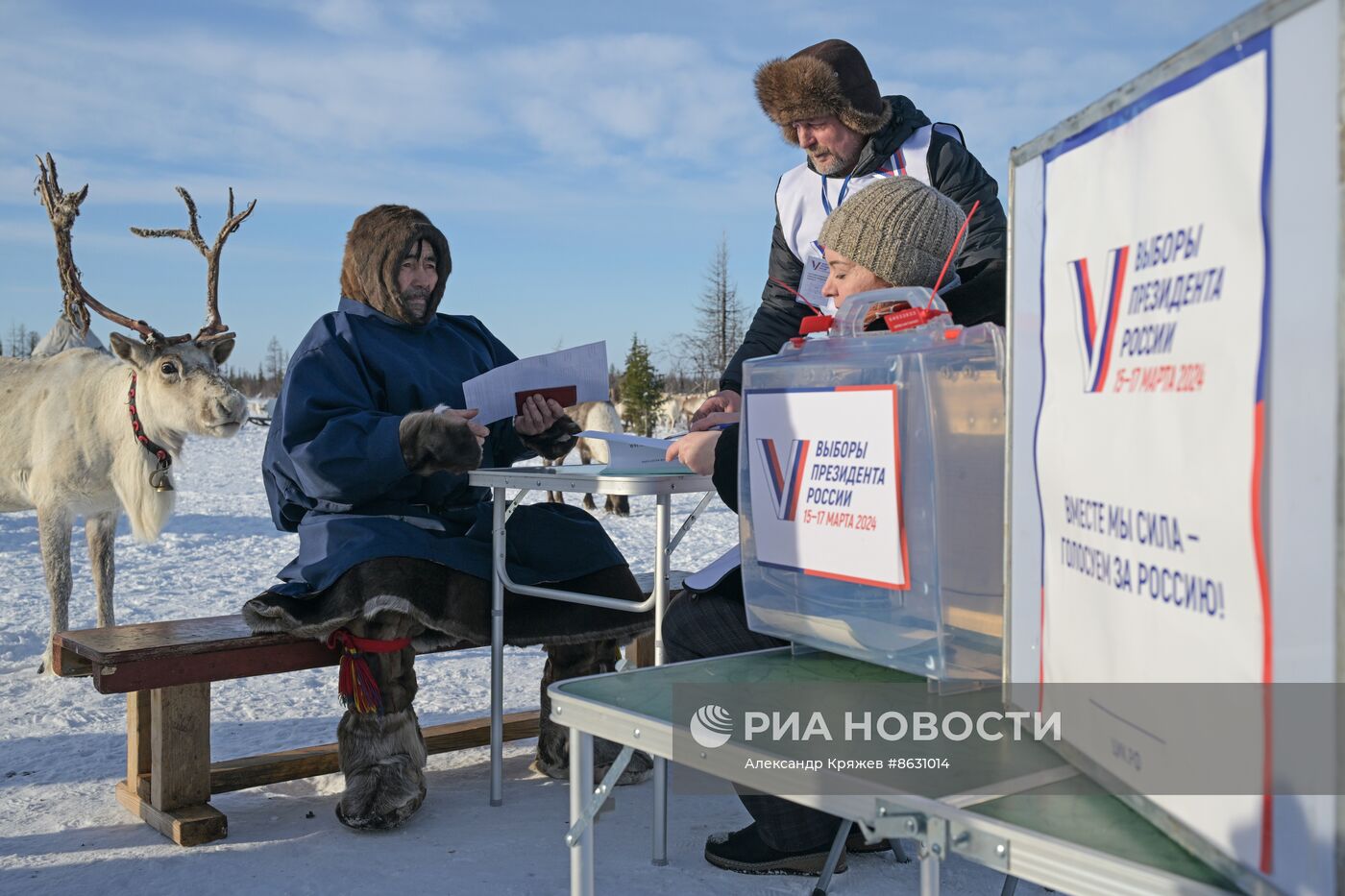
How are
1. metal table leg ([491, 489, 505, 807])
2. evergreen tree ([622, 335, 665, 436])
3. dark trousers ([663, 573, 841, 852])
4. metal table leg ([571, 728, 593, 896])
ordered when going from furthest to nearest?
1. evergreen tree ([622, 335, 665, 436])
2. metal table leg ([491, 489, 505, 807])
3. dark trousers ([663, 573, 841, 852])
4. metal table leg ([571, 728, 593, 896])

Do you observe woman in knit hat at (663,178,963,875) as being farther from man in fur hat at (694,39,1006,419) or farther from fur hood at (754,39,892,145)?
fur hood at (754,39,892,145)

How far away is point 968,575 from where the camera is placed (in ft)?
4.92

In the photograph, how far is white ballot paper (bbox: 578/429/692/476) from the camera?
2.96 meters

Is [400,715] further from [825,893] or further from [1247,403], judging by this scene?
[1247,403]

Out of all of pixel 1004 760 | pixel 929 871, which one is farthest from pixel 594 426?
pixel 929 871

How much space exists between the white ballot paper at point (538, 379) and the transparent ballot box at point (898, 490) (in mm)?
1983

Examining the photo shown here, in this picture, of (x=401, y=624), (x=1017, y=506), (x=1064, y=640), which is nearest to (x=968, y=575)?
A: (x=1017, y=506)

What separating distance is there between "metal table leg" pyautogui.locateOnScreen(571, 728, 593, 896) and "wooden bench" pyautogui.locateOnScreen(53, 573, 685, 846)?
76.2 inches

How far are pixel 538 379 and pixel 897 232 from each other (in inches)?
A: 70.4

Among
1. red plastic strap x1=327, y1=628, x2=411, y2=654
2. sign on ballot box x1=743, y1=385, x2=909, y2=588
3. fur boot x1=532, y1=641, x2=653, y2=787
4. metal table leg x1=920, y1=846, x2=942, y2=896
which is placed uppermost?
sign on ballot box x1=743, y1=385, x2=909, y2=588

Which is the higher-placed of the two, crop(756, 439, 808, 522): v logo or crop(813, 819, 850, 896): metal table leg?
crop(756, 439, 808, 522): v logo

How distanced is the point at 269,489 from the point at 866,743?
9.06ft

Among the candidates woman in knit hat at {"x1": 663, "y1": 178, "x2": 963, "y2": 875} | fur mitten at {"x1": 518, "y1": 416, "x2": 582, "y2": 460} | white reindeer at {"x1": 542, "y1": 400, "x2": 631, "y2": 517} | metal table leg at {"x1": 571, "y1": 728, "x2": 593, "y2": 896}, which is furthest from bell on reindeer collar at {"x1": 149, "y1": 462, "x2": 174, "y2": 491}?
white reindeer at {"x1": 542, "y1": 400, "x2": 631, "y2": 517}

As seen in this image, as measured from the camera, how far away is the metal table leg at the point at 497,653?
3.54 m
